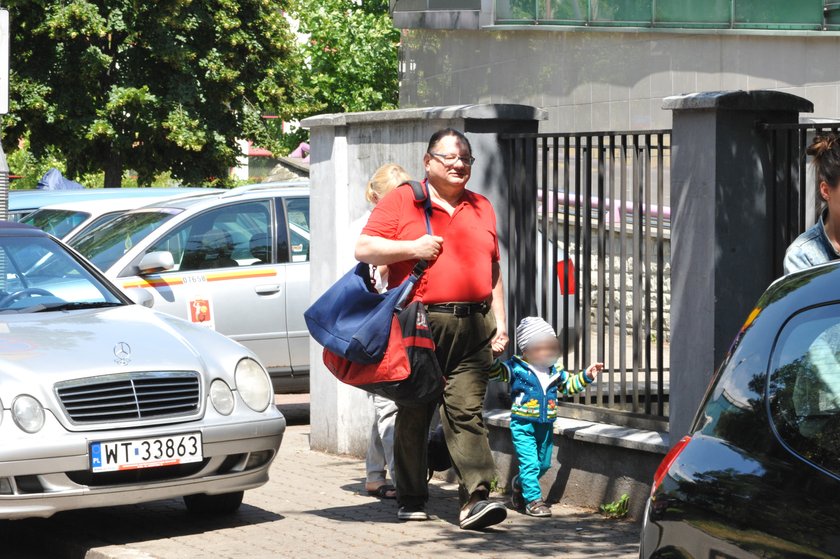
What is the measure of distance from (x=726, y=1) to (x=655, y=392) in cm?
1436

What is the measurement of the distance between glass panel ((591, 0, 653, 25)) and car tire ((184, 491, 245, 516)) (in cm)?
1566

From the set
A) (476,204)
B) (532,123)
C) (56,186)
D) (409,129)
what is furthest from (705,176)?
(56,186)

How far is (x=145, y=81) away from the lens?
32.9 meters

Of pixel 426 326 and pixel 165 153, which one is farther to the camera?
pixel 165 153

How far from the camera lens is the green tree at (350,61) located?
3831 cm

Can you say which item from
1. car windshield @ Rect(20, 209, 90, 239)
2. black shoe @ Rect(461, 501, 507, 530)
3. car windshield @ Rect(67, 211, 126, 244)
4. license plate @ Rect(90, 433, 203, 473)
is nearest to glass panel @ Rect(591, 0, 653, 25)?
car windshield @ Rect(20, 209, 90, 239)

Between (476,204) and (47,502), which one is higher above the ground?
(476,204)

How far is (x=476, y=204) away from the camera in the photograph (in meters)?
6.84

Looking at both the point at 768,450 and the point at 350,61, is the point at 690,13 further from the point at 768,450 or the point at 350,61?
the point at 350,61

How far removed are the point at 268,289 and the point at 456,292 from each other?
14.6 ft

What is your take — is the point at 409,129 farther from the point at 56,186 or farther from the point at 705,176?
the point at 56,186

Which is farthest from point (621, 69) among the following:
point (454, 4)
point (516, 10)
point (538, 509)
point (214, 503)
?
point (214, 503)

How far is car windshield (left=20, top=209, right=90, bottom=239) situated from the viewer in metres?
13.5

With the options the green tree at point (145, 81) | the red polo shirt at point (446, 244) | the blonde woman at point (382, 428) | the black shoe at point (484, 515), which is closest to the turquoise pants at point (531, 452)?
the black shoe at point (484, 515)
